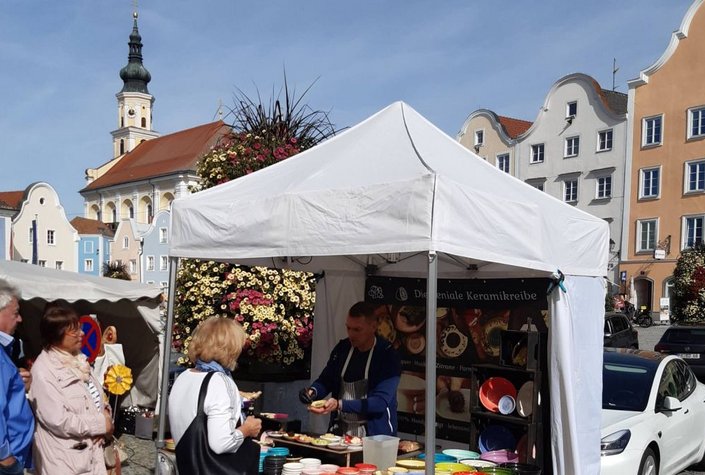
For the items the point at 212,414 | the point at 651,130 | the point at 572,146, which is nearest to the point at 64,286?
the point at 212,414

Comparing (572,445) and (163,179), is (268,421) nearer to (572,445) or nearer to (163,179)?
(572,445)

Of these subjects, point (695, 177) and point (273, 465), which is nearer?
point (273, 465)

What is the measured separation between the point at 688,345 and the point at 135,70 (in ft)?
322

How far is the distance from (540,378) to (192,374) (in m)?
2.77

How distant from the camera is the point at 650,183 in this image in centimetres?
3809

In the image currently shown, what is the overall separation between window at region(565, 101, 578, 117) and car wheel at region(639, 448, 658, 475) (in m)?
38.5

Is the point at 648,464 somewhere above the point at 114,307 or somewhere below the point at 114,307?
below

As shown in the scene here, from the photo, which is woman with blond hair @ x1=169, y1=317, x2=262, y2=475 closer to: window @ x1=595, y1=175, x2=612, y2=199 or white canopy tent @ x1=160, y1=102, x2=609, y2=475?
white canopy tent @ x1=160, y1=102, x2=609, y2=475

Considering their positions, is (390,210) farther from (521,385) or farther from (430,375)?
(521,385)

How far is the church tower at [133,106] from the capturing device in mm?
99312

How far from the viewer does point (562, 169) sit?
139 ft

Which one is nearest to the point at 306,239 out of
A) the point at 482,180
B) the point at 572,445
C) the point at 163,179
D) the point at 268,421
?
the point at 482,180

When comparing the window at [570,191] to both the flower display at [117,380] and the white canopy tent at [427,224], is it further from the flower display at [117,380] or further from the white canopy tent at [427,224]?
the white canopy tent at [427,224]

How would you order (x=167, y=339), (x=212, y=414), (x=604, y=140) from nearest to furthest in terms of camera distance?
(x=212, y=414) → (x=167, y=339) → (x=604, y=140)
